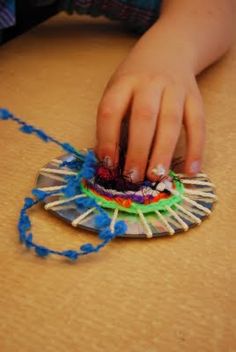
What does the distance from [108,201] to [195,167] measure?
0.10m

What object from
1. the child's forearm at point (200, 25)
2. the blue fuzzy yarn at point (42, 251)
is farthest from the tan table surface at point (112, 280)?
the child's forearm at point (200, 25)

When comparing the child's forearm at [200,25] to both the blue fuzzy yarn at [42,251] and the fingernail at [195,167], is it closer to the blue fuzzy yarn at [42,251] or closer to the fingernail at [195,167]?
the fingernail at [195,167]

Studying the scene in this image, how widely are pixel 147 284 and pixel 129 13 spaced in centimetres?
58

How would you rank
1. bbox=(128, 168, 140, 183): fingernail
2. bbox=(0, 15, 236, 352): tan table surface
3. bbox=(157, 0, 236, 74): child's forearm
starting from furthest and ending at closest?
bbox=(157, 0, 236, 74): child's forearm, bbox=(128, 168, 140, 183): fingernail, bbox=(0, 15, 236, 352): tan table surface

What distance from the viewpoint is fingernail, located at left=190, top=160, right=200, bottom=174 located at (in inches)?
17.3

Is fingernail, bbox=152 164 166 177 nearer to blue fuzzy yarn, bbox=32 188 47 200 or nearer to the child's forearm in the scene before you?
blue fuzzy yarn, bbox=32 188 47 200

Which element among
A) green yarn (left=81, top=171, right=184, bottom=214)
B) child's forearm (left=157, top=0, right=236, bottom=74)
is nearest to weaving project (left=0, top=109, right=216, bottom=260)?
green yarn (left=81, top=171, right=184, bottom=214)

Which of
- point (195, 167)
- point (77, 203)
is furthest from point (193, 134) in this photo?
point (77, 203)

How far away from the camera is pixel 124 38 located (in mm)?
812

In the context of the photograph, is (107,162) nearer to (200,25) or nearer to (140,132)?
(140,132)

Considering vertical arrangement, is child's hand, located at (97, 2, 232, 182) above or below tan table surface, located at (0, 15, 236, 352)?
above

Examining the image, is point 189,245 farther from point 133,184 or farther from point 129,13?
point 129,13

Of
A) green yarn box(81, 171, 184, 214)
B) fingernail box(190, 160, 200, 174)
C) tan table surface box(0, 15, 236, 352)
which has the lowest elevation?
tan table surface box(0, 15, 236, 352)

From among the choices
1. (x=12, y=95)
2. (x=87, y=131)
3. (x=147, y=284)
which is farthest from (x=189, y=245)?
(x=12, y=95)
